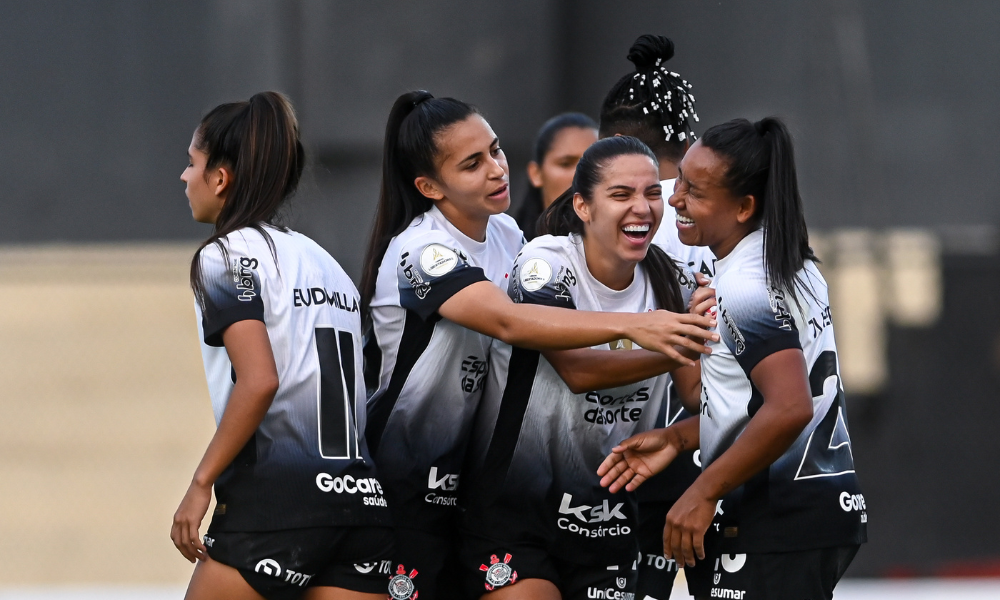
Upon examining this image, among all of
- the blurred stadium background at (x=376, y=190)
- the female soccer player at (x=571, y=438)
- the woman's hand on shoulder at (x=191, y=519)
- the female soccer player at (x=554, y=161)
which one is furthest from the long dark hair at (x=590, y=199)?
the blurred stadium background at (x=376, y=190)

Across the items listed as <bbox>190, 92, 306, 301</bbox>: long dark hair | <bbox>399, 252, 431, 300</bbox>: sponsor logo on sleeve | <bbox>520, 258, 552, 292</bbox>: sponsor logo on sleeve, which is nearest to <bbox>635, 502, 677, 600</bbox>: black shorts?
<bbox>520, 258, 552, 292</bbox>: sponsor logo on sleeve

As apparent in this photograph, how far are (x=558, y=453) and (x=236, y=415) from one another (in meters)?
Result: 0.87

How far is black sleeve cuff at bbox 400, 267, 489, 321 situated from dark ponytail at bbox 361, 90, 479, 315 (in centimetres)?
28

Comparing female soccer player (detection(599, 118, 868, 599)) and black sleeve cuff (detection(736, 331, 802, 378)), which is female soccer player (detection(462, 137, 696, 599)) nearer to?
female soccer player (detection(599, 118, 868, 599))

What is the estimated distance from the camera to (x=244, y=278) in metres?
2.64

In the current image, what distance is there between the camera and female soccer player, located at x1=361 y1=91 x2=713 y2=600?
2.88m

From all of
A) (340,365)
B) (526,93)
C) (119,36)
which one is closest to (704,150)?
(340,365)

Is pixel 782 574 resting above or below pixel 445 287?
below

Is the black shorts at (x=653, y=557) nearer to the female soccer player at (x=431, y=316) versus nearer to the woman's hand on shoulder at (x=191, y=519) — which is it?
the female soccer player at (x=431, y=316)

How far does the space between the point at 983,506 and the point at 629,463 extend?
6.15 metres

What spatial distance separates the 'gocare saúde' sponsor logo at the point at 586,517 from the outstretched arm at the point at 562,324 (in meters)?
0.47

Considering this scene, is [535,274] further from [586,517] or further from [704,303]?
[586,517]

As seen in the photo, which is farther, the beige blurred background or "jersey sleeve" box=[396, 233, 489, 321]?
the beige blurred background

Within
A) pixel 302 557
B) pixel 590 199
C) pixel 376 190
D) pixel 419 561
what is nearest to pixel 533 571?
pixel 419 561
